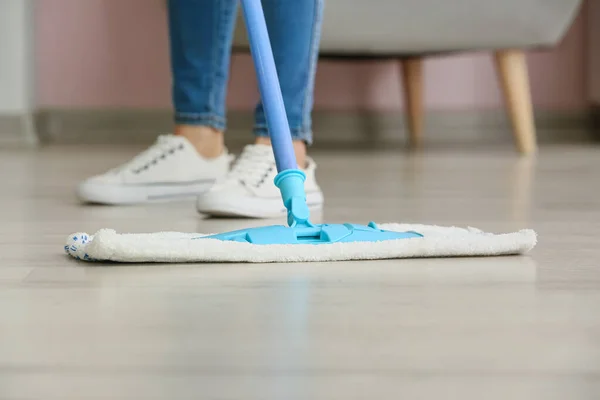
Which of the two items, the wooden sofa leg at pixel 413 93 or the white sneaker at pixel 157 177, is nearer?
the white sneaker at pixel 157 177

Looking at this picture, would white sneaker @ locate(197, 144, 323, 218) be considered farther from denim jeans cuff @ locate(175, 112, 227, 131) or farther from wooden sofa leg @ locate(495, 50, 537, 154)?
wooden sofa leg @ locate(495, 50, 537, 154)

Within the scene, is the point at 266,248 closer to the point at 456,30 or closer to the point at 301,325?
the point at 301,325

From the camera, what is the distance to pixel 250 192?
3.48 feet

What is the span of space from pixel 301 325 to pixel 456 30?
1731 mm

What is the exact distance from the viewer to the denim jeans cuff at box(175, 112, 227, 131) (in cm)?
123

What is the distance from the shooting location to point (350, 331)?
53 centimetres

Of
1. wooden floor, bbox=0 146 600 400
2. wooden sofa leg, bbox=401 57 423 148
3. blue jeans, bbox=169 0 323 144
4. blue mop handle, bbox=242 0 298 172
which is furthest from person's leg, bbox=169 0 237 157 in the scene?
wooden sofa leg, bbox=401 57 423 148

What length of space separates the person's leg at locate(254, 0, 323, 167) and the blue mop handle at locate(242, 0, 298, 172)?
0.30 m

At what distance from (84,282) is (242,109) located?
80.6 inches

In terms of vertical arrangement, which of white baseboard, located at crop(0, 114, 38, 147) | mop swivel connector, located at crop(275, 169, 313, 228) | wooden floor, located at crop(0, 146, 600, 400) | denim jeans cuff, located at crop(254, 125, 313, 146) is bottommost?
wooden floor, located at crop(0, 146, 600, 400)

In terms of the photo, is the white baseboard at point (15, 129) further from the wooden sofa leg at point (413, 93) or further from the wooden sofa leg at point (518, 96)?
the wooden sofa leg at point (518, 96)

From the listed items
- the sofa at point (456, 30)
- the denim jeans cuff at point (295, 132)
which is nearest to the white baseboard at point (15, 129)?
the sofa at point (456, 30)

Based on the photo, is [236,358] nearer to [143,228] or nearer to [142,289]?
[142,289]

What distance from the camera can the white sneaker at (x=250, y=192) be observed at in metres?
1.03
